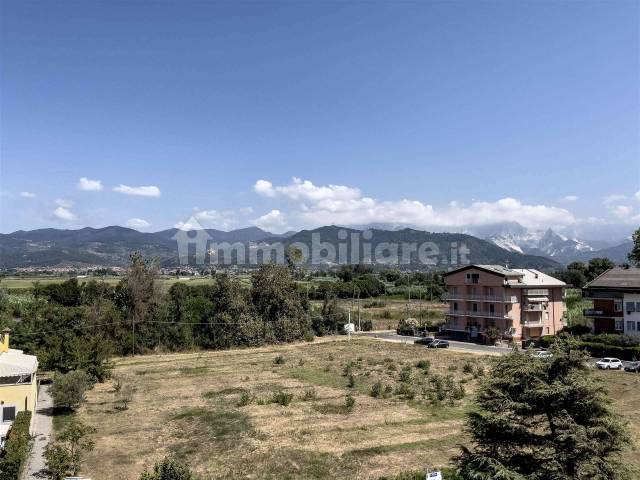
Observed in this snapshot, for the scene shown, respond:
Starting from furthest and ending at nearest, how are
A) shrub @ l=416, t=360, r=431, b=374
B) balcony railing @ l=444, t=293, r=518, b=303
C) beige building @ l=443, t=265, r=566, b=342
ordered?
beige building @ l=443, t=265, r=566, b=342
balcony railing @ l=444, t=293, r=518, b=303
shrub @ l=416, t=360, r=431, b=374

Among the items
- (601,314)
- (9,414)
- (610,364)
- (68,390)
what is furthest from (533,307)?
(9,414)

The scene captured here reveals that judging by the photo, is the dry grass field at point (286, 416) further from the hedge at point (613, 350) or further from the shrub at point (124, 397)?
the hedge at point (613, 350)

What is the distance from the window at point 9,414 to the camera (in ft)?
74.4

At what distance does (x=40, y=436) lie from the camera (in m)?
22.7

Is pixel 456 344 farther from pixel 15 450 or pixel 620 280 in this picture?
pixel 15 450

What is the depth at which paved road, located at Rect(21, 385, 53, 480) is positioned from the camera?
17938 millimetres

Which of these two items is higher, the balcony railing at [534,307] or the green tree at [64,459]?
the balcony railing at [534,307]

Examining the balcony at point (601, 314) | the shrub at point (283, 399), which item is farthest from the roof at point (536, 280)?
the shrub at point (283, 399)

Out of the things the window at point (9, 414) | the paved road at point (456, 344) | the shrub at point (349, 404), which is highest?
the window at point (9, 414)

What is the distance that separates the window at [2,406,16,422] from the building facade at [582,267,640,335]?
5260 centimetres

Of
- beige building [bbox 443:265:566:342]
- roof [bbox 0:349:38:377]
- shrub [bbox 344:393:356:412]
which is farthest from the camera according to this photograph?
beige building [bbox 443:265:566:342]

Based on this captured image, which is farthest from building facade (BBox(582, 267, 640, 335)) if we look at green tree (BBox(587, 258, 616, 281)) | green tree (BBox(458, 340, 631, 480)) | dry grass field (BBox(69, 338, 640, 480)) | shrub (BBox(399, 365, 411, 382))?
green tree (BBox(587, 258, 616, 281))

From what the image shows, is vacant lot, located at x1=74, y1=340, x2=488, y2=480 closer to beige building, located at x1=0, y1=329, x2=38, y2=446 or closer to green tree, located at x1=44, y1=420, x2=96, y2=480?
green tree, located at x1=44, y1=420, x2=96, y2=480

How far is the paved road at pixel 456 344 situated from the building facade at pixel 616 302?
34.6ft
